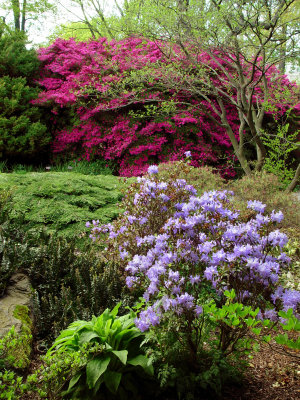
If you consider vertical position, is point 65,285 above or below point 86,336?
below

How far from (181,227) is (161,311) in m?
0.59

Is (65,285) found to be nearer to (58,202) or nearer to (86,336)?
(86,336)

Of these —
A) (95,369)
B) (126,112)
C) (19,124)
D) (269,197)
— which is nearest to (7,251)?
(95,369)

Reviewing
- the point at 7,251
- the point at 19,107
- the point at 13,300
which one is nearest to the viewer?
the point at 13,300

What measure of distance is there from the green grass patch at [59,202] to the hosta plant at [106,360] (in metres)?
2.41

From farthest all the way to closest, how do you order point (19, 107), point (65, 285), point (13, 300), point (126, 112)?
point (126, 112) < point (19, 107) < point (65, 285) < point (13, 300)

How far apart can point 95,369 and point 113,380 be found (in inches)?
4.7

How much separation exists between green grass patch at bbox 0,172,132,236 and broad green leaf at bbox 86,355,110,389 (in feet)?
8.49

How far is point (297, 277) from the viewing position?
4238 mm

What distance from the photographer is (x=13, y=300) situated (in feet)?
9.85

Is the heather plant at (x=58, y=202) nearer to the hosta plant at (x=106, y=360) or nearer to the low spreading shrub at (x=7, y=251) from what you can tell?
the low spreading shrub at (x=7, y=251)

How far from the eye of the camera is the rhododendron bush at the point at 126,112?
9.00m

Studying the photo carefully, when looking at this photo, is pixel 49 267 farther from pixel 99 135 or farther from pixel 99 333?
pixel 99 135

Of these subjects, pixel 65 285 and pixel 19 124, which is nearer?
pixel 65 285
